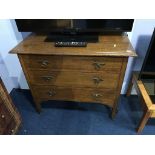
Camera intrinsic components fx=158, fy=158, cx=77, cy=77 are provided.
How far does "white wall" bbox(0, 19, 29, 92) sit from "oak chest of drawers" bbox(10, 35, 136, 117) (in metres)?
0.29

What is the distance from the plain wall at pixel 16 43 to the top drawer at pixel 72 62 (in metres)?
0.44

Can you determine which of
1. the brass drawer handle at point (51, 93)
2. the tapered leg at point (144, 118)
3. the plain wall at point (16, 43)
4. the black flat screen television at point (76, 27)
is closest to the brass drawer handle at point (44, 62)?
the black flat screen television at point (76, 27)

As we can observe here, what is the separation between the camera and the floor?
61.7 inches

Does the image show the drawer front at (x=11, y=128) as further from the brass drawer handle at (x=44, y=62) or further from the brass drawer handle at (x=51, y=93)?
the brass drawer handle at (x=44, y=62)

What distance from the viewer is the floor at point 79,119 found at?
61.7 inches

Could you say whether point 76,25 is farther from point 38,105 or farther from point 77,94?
point 38,105

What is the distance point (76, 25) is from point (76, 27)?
16 millimetres

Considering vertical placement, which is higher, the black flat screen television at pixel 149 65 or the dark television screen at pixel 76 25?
the dark television screen at pixel 76 25

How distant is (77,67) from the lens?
49.4 inches

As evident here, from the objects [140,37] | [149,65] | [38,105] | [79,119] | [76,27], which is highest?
[76,27]

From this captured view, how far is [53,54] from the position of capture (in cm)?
116

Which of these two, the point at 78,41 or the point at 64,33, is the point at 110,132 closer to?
the point at 78,41

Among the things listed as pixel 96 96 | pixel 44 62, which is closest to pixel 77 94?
pixel 96 96
